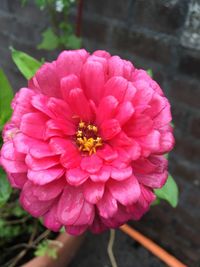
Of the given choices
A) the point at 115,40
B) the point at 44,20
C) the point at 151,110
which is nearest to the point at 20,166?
the point at 151,110

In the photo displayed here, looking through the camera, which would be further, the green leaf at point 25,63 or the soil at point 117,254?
the soil at point 117,254

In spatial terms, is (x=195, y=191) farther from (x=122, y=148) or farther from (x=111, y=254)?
(x=122, y=148)

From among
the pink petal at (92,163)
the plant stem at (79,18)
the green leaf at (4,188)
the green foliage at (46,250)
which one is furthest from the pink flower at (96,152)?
the plant stem at (79,18)

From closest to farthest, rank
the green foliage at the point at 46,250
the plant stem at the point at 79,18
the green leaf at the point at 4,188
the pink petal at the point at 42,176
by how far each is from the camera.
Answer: the pink petal at the point at 42,176 < the green leaf at the point at 4,188 < the green foliage at the point at 46,250 < the plant stem at the point at 79,18

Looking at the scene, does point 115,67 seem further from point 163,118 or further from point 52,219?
point 52,219

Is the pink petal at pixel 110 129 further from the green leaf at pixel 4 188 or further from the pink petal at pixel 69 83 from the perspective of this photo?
the green leaf at pixel 4 188

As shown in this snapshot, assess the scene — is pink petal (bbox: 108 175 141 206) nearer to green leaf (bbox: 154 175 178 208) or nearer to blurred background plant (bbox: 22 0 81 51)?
green leaf (bbox: 154 175 178 208)
